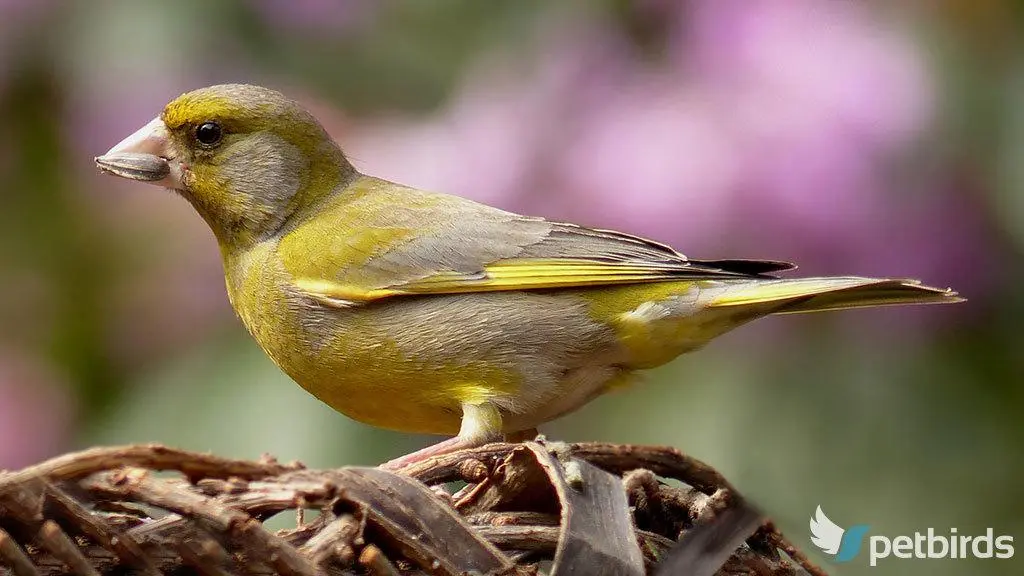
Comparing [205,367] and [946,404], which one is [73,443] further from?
[946,404]

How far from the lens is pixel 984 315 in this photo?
401cm

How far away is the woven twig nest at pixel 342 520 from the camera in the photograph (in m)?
1.50

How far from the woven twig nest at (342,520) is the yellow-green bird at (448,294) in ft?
2.59

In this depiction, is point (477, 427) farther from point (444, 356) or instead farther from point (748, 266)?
point (748, 266)

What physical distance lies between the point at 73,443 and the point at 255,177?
1409 millimetres

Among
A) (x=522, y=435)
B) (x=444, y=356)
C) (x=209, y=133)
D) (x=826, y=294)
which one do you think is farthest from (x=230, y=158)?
(x=826, y=294)

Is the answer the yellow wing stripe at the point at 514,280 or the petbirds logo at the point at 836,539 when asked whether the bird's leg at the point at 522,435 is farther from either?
the petbirds logo at the point at 836,539

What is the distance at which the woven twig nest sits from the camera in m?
1.50

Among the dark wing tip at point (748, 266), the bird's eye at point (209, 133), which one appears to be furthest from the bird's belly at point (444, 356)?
the bird's eye at point (209, 133)

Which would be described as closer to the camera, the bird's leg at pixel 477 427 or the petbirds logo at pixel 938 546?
the bird's leg at pixel 477 427

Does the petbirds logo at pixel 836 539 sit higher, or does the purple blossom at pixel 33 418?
→ the petbirds logo at pixel 836 539

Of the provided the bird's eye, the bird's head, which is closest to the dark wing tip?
the bird's head

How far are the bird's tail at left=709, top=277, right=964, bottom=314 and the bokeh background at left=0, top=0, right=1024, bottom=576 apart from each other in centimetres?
68

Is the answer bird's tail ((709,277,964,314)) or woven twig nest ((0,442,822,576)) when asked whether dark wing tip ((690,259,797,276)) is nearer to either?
bird's tail ((709,277,964,314))
